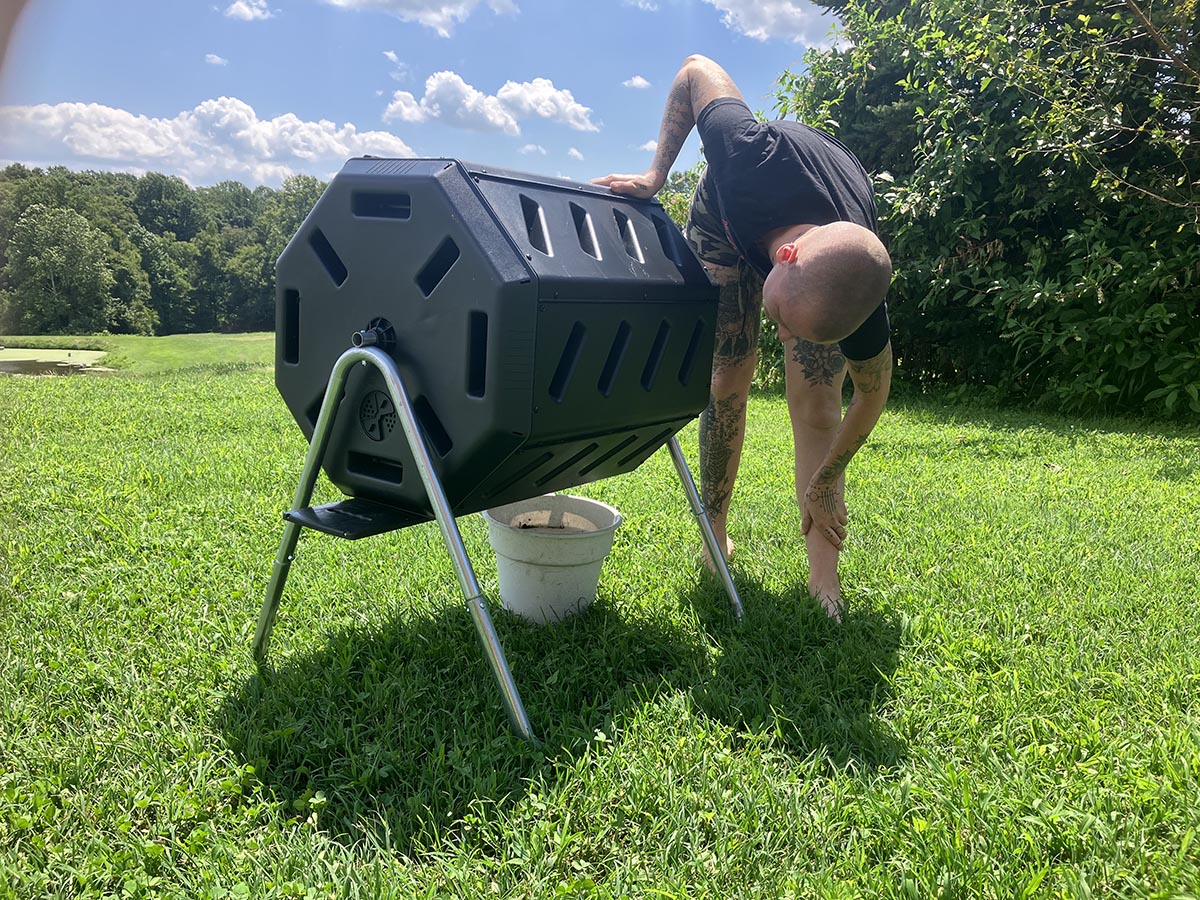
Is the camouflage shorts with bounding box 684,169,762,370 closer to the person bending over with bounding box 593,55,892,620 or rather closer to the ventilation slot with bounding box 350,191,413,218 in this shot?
the person bending over with bounding box 593,55,892,620

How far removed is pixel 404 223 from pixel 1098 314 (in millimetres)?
6117

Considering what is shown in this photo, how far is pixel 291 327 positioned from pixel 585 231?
760 millimetres

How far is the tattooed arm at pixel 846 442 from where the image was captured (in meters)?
2.14

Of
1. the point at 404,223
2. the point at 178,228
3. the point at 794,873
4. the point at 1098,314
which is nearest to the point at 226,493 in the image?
the point at 404,223

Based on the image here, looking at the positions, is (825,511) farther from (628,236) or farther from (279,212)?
(279,212)

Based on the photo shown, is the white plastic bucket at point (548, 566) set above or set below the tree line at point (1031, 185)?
below

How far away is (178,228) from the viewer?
25.8 m

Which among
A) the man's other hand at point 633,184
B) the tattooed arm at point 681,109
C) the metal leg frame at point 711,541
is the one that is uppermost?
the tattooed arm at point 681,109

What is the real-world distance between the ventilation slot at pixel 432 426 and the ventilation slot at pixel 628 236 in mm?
636

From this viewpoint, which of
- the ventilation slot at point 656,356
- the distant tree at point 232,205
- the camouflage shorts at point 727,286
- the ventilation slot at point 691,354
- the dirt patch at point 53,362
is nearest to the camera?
the ventilation slot at point 656,356

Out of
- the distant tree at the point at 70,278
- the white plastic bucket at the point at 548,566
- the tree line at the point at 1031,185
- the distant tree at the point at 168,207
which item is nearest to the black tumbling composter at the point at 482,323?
the white plastic bucket at the point at 548,566

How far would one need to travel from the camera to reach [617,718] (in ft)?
6.02

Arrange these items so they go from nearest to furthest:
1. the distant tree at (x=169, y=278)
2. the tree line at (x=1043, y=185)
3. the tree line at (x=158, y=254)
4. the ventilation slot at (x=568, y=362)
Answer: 1. the ventilation slot at (x=568, y=362)
2. the tree line at (x=1043, y=185)
3. the tree line at (x=158, y=254)
4. the distant tree at (x=169, y=278)

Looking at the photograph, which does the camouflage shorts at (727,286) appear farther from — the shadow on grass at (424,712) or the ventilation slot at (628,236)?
the shadow on grass at (424,712)
